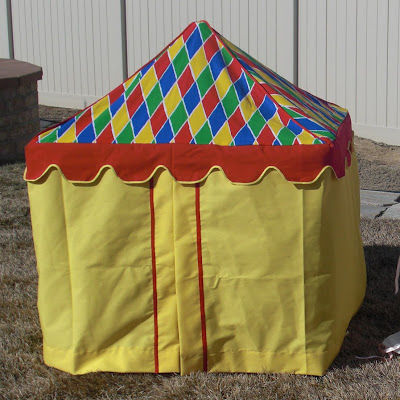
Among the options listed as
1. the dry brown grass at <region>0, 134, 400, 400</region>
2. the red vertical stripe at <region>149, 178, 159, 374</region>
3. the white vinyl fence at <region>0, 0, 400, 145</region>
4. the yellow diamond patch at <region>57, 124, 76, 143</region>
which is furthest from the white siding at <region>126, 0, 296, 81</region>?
the red vertical stripe at <region>149, 178, 159, 374</region>

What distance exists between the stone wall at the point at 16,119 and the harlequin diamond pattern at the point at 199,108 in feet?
16.2

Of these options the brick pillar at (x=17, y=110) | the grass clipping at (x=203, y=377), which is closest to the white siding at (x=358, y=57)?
the brick pillar at (x=17, y=110)

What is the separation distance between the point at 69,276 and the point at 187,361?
0.64 meters

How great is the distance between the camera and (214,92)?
3.43 m

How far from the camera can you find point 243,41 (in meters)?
9.94

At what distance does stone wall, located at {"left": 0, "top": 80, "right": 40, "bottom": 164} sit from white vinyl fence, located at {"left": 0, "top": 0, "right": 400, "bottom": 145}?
2726 millimetres

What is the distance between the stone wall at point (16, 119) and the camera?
27.1ft

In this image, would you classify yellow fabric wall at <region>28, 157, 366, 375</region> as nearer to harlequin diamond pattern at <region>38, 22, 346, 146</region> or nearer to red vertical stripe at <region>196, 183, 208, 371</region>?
red vertical stripe at <region>196, 183, 208, 371</region>

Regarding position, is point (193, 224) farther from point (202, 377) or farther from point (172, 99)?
point (202, 377)

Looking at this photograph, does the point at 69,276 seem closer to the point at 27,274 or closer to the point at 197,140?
the point at 197,140

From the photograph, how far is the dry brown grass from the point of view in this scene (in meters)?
3.36

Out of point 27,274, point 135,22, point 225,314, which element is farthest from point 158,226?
point 135,22

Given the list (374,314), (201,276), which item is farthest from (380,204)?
(201,276)

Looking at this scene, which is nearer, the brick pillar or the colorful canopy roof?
the colorful canopy roof
